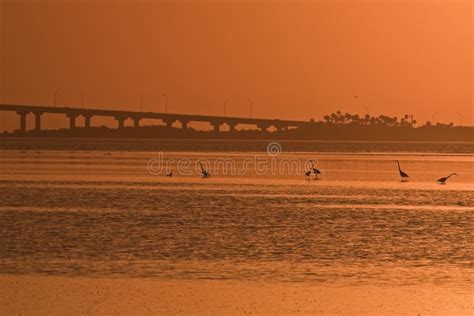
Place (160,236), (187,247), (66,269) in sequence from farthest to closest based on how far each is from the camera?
Result: (160,236), (187,247), (66,269)

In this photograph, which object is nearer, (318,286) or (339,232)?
(318,286)

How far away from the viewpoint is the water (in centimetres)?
1488

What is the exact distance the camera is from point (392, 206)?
28188mm

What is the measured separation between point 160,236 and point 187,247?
1.87 m

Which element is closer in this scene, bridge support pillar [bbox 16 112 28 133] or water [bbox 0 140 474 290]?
water [bbox 0 140 474 290]

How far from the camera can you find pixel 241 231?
67.3 ft

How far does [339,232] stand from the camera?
67.8 feet

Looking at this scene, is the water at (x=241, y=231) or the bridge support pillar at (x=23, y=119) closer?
the water at (x=241, y=231)

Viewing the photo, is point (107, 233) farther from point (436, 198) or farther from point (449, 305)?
point (436, 198)

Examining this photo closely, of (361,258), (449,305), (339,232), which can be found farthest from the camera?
(339,232)

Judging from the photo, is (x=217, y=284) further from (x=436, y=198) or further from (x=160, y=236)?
(x=436, y=198)

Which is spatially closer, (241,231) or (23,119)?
(241,231)

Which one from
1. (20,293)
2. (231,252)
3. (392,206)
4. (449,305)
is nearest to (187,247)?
(231,252)

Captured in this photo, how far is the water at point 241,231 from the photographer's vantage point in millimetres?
14875
